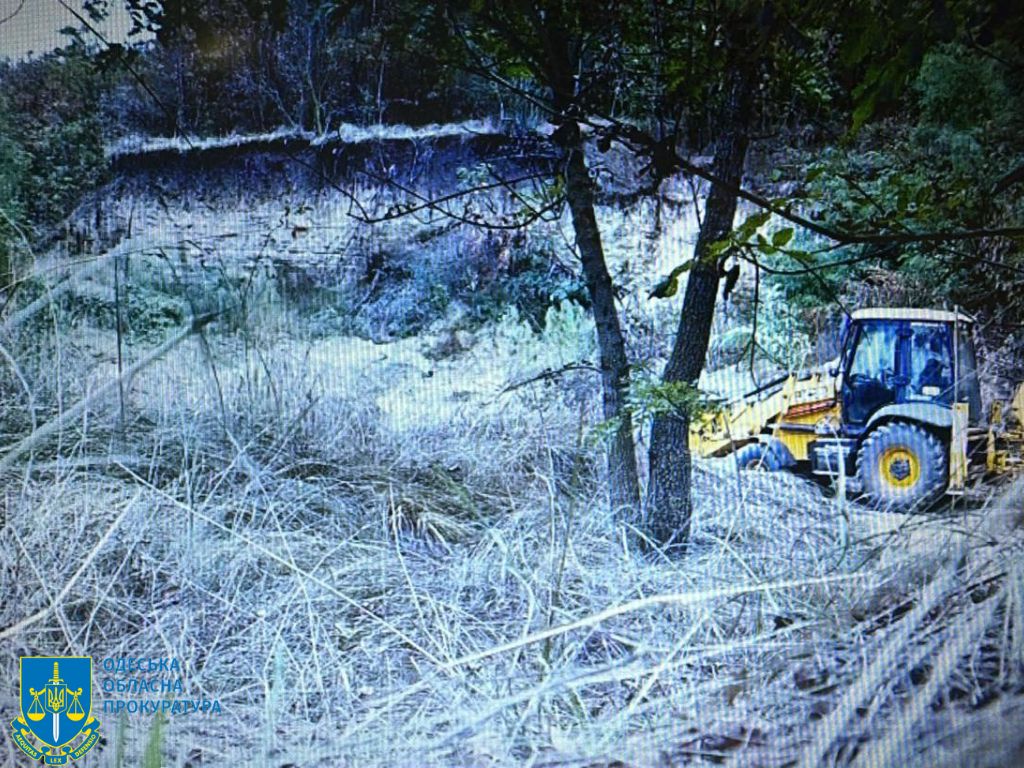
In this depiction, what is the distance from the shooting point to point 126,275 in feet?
5.84

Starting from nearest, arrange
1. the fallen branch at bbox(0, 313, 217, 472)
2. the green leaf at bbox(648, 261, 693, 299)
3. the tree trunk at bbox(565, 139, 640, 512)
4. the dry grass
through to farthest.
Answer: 1. the green leaf at bbox(648, 261, 693, 299)
2. the dry grass
3. the tree trunk at bbox(565, 139, 640, 512)
4. the fallen branch at bbox(0, 313, 217, 472)

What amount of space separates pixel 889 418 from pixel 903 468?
86 millimetres

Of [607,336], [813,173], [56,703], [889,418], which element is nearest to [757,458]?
[889,418]

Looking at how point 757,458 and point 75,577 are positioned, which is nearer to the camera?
point 757,458

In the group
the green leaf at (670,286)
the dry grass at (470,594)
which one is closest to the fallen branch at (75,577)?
the dry grass at (470,594)

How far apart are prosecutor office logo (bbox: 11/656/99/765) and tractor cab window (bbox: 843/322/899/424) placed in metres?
1.42

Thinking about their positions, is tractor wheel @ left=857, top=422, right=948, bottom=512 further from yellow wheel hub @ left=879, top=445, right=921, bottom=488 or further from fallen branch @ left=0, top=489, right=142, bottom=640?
fallen branch @ left=0, top=489, right=142, bottom=640

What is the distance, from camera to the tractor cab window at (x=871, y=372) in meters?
1.58

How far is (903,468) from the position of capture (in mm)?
1584

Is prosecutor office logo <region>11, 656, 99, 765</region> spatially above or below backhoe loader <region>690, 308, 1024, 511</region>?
below

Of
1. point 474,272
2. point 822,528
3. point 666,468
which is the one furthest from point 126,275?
point 822,528

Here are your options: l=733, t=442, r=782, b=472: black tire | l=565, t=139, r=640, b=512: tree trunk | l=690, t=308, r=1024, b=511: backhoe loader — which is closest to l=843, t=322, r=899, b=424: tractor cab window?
l=690, t=308, r=1024, b=511: backhoe loader

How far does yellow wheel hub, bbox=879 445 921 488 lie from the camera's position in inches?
62.3

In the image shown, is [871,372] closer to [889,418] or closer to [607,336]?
[889,418]
